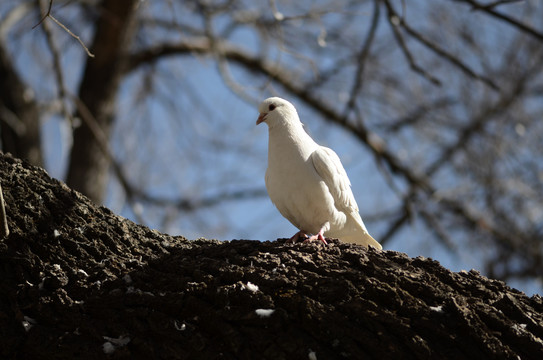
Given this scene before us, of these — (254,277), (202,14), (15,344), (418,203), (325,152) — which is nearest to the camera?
(15,344)

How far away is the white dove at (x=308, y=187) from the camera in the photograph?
302 centimetres

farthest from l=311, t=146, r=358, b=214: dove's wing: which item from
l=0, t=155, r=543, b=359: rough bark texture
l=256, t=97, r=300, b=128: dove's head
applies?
l=0, t=155, r=543, b=359: rough bark texture

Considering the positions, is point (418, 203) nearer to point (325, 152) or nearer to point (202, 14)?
point (202, 14)

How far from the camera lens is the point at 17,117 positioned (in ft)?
21.3

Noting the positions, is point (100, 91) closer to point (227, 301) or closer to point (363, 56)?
point (363, 56)

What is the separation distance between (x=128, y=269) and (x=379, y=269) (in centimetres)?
99

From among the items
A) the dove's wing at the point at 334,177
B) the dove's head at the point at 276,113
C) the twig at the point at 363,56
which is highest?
the twig at the point at 363,56

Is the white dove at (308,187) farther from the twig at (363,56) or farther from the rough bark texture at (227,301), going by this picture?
the twig at (363,56)

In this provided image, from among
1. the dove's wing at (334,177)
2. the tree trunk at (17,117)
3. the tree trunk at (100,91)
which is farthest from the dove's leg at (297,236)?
the tree trunk at (17,117)

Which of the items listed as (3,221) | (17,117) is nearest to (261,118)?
(3,221)

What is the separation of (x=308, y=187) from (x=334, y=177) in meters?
0.16

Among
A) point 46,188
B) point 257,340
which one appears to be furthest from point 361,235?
point 46,188

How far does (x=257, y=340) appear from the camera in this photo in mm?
2186

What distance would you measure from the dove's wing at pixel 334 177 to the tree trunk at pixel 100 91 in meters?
3.85
